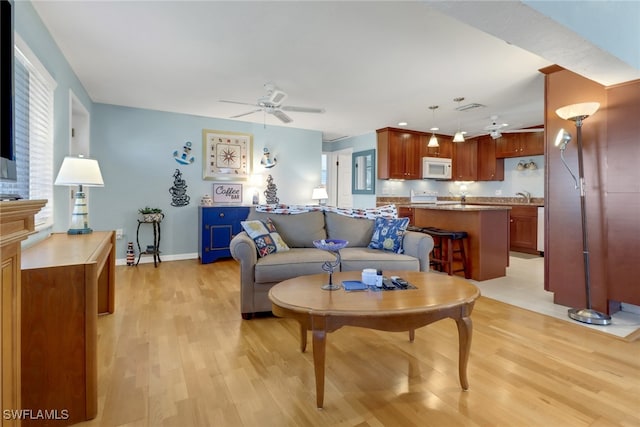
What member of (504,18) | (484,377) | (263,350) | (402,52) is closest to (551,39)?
(504,18)

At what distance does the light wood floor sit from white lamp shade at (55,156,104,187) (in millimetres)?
1167

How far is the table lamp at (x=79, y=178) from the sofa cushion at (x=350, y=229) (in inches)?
88.4

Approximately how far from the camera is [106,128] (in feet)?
15.2

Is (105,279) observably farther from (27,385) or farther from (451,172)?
(451,172)

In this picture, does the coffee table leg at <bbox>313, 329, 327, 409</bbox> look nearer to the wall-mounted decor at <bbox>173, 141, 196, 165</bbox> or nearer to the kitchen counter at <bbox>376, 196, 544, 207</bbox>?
the wall-mounted decor at <bbox>173, 141, 196, 165</bbox>

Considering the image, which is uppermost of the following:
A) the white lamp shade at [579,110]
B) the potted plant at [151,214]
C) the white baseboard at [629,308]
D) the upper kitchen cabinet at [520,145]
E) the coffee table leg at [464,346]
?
the upper kitchen cabinet at [520,145]

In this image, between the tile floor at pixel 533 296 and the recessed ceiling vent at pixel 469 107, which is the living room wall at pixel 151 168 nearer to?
the recessed ceiling vent at pixel 469 107

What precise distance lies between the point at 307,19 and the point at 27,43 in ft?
6.37

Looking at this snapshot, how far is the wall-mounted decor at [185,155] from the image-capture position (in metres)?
5.09

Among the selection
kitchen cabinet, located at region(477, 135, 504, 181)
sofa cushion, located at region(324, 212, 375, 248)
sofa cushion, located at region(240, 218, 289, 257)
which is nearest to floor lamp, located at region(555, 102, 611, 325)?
sofa cushion, located at region(324, 212, 375, 248)

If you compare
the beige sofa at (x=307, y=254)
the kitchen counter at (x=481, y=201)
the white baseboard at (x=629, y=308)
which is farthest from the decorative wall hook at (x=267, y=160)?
the white baseboard at (x=629, y=308)

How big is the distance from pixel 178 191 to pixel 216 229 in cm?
92

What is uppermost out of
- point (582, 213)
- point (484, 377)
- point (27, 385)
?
point (582, 213)

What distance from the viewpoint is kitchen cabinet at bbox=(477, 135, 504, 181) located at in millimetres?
6770
